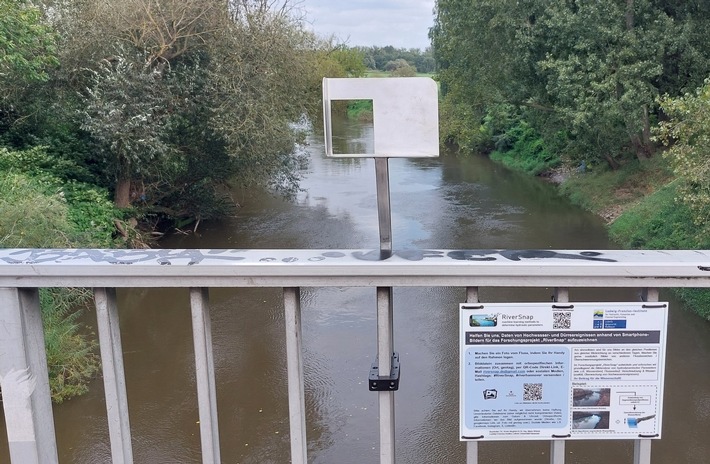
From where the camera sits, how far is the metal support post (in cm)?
181

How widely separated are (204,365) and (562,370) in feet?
3.30

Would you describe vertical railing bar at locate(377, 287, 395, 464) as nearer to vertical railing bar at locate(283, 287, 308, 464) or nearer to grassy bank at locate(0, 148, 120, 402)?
vertical railing bar at locate(283, 287, 308, 464)

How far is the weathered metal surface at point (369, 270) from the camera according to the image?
5.52ft

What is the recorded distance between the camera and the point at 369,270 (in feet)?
5.59

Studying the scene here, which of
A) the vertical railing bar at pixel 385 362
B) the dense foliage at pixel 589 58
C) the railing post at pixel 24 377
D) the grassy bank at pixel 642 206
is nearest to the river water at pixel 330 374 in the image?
the grassy bank at pixel 642 206

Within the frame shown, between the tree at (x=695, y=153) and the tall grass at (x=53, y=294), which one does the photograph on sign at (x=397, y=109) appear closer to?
the tall grass at (x=53, y=294)

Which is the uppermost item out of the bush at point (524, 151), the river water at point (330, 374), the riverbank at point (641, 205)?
the bush at point (524, 151)

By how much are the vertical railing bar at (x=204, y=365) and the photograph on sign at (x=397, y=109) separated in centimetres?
60

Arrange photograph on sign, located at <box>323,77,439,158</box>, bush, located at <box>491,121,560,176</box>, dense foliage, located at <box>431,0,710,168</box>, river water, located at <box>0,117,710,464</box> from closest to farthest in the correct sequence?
photograph on sign, located at <box>323,77,439,158</box>
river water, located at <box>0,117,710,464</box>
dense foliage, located at <box>431,0,710,168</box>
bush, located at <box>491,121,560,176</box>

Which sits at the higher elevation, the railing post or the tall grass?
the railing post

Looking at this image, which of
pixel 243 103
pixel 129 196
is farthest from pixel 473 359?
pixel 129 196

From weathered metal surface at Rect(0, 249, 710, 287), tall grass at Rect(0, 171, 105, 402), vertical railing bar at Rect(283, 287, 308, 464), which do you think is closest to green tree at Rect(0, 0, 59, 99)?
tall grass at Rect(0, 171, 105, 402)

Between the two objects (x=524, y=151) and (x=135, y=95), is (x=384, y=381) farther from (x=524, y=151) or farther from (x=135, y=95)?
(x=524, y=151)

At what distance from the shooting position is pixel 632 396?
6.07 feet
